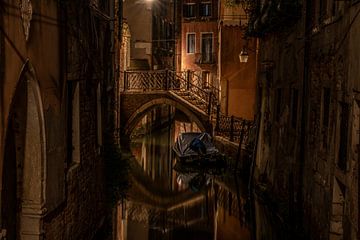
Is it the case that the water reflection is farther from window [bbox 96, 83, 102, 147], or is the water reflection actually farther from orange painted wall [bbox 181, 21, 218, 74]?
orange painted wall [bbox 181, 21, 218, 74]

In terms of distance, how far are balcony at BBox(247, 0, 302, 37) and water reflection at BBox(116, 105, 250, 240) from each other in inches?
A: 218

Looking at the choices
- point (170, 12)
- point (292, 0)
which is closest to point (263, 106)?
point (292, 0)

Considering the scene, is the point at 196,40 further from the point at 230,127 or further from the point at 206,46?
the point at 230,127

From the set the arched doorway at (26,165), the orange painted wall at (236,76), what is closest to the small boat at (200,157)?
the orange painted wall at (236,76)

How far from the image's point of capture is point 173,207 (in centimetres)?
1753

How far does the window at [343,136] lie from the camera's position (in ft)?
29.1

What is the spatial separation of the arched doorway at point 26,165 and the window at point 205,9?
35.6 m

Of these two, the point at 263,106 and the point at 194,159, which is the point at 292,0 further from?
the point at 194,159

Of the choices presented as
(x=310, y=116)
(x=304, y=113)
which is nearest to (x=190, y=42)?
(x=304, y=113)

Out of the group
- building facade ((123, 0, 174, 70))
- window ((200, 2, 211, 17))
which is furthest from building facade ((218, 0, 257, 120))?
window ((200, 2, 211, 17))

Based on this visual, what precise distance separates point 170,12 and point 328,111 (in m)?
37.2

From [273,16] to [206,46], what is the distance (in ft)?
89.0

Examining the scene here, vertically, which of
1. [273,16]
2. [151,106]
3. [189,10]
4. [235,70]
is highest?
[189,10]

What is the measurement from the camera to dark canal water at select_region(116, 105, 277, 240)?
14.1m
